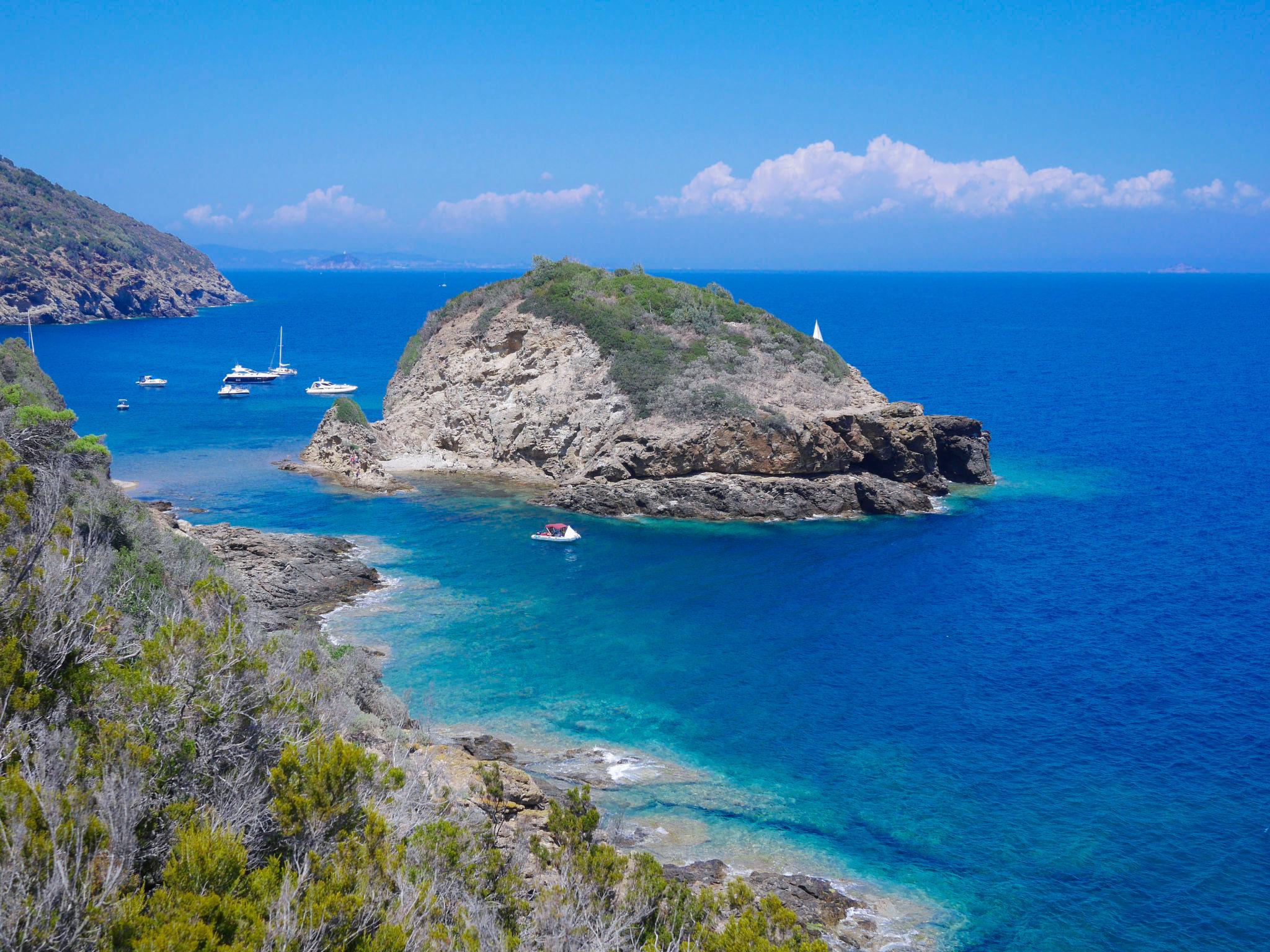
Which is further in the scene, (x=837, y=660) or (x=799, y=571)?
(x=799, y=571)

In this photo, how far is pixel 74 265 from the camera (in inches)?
5005

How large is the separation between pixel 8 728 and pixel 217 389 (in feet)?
249

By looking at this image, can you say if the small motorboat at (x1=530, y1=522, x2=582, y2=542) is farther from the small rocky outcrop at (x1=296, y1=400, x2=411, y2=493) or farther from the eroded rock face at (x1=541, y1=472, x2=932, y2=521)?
the small rocky outcrop at (x1=296, y1=400, x2=411, y2=493)

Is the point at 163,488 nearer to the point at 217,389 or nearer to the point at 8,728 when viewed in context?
the point at 217,389

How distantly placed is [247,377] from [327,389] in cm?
930

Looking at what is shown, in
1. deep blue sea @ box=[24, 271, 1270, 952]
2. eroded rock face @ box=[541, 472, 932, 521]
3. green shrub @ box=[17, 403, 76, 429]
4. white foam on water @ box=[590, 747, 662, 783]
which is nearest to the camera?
deep blue sea @ box=[24, 271, 1270, 952]

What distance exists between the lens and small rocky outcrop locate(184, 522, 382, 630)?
3117 cm

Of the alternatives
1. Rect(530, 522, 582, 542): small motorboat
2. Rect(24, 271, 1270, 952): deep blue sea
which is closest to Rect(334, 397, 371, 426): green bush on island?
Rect(24, 271, 1270, 952): deep blue sea

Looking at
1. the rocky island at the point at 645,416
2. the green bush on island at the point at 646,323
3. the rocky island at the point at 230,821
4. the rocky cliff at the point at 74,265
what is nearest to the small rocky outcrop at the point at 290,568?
the rocky island at the point at 645,416

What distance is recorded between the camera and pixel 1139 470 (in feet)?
165

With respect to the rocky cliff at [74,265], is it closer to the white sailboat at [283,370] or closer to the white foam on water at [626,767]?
the white sailboat at [283,370]

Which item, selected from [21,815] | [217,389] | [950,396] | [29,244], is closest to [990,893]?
[21,815]

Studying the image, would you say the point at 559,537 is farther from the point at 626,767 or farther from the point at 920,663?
the point at 626,767

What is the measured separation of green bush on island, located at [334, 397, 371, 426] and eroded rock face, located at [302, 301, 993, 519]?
71 cm
